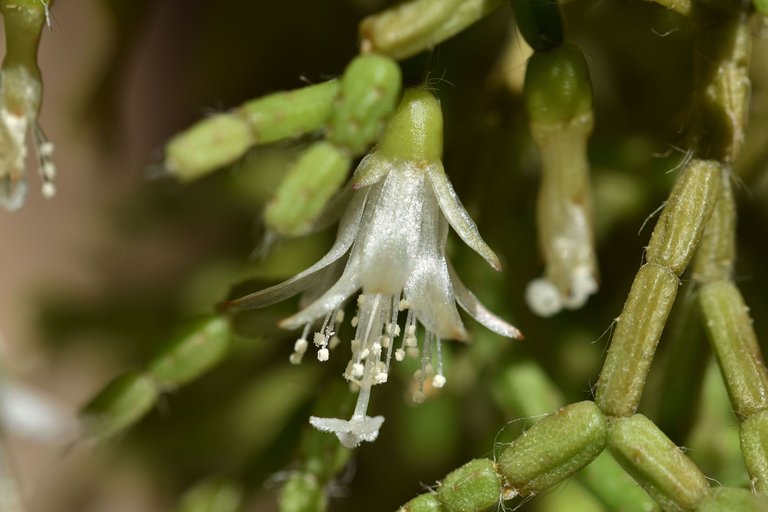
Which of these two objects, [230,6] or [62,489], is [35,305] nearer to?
[62,489]

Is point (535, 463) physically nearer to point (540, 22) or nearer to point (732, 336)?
point (732, 336)

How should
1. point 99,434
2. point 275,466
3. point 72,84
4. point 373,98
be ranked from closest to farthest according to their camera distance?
point 373,98
point 99,434
point 275,466
point 72,84

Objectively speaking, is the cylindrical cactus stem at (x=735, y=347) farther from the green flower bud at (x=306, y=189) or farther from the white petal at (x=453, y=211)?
the green flower bud at (x=306, y=189)

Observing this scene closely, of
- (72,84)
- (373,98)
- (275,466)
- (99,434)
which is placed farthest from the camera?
(72,84)

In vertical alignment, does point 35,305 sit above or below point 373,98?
below

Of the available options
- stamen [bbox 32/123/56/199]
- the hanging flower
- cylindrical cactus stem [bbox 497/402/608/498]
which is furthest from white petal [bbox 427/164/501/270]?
stamen [bbox 32/123/56/199]

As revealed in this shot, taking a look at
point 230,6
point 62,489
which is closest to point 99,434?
point 62,489

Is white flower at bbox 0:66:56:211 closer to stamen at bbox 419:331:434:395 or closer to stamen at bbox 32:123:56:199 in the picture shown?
stamen at bbox 32:123:56:199
